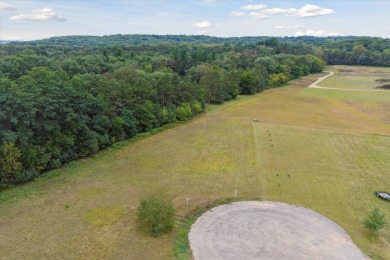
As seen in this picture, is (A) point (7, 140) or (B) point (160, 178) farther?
(B) point (160, 178)

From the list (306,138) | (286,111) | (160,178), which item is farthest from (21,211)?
(286,111)

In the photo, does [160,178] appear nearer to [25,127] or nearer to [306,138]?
[25,127]

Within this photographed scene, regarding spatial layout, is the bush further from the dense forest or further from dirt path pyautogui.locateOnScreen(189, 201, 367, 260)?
the dense forest

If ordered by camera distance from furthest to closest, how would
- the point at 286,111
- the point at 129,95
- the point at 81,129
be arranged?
the point at 286,111
the point at 129,95
the point at 81,129

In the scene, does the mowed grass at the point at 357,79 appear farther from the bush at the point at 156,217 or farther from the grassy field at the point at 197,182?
the bush at the point at 156,217

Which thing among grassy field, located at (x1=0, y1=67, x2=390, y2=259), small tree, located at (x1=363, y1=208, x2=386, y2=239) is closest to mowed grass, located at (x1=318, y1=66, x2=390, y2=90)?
grassy field, located at (x1=0, y1=67, x2=390, y2=259)

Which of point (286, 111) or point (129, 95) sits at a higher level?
point (129, 95)

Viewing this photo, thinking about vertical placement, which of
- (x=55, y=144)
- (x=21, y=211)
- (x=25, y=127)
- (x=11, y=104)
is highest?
(x=11, y=104)

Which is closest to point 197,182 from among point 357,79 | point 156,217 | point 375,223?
point 156,217

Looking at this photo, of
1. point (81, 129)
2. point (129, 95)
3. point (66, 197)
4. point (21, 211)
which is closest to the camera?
point (21, 211)
